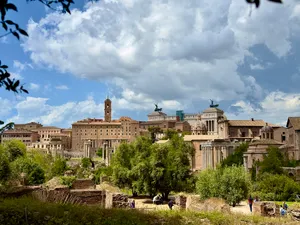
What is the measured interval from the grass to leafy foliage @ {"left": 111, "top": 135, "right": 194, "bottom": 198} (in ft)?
70.9

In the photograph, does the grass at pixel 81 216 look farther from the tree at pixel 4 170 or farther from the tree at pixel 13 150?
the tree at pixel 13 150

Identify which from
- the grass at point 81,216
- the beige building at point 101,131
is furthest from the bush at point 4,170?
the beige building at point 101,131

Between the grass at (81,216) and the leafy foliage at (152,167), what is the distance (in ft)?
70.9

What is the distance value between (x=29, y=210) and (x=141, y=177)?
2365 centimetres

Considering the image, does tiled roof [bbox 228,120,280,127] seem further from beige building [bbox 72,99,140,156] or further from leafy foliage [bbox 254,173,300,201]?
leafy foliage [bbox 254,173,300,201]

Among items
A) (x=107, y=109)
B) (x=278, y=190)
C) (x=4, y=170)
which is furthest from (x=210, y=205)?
(x=107, y=109)

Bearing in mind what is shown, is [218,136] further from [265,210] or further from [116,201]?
[116,201]

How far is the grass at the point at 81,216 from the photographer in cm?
1089

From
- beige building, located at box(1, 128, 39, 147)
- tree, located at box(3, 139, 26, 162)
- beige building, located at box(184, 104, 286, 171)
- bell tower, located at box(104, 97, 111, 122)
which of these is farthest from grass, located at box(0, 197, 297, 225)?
bell tower, located at box(104, 97, 111, 122)

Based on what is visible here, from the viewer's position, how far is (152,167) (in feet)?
113

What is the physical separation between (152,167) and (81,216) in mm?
23359

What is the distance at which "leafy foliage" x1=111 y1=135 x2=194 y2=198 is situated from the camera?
34406 mm

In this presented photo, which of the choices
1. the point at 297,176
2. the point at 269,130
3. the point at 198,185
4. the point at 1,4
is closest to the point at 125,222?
the point at 1,4

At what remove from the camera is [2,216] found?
10.8m
